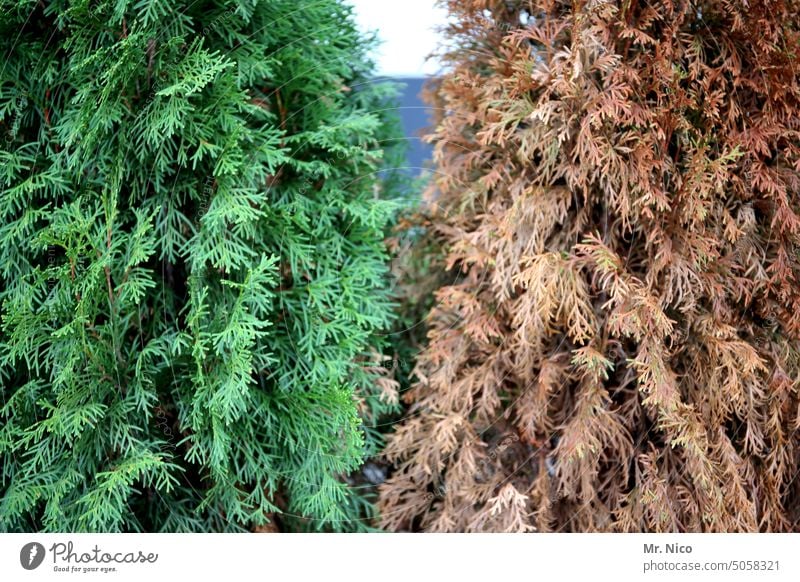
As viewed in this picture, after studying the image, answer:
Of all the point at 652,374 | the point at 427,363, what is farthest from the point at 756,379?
the point at 427,363

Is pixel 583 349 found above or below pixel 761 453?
above

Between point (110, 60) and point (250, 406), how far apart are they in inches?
40.6

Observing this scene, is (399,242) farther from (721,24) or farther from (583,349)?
(721,24)

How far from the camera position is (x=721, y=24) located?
188cm

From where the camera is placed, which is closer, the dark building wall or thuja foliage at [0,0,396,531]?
thuja foliage at [0,0,396,531]
